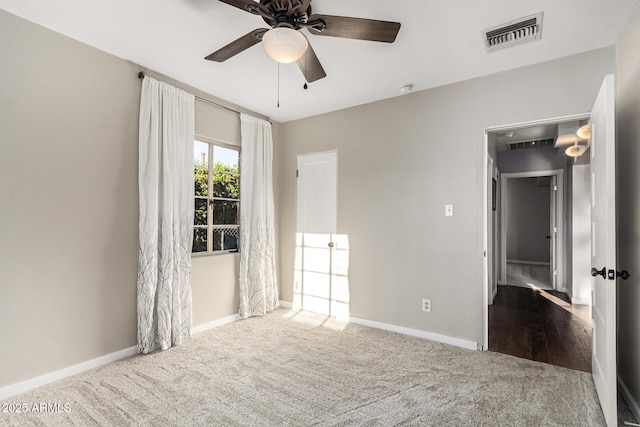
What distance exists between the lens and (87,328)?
2578mm

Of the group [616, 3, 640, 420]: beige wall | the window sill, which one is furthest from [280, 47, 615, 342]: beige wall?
the window sill

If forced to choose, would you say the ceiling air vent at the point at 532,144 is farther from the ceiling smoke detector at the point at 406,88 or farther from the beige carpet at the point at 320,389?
the beige carpet at the point at 320,389

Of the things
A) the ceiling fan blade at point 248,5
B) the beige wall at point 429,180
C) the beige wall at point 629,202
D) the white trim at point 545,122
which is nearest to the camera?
the ceiling fan blade at point 248,5

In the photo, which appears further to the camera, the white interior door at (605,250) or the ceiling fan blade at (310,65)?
the ceiling fan blade at (310,65)

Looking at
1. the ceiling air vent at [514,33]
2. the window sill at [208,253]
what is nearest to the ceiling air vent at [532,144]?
the ceiling air vent at [514,33]

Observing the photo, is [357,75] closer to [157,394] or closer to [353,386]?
[353,386]

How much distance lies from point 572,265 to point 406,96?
13.0 ft

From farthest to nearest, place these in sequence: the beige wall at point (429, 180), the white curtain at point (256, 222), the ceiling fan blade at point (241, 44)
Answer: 1. the white curtain at point (256, 222)
2. the beige wall at point (429, 180)
3. the ceiling fan blade at point (241, 44)

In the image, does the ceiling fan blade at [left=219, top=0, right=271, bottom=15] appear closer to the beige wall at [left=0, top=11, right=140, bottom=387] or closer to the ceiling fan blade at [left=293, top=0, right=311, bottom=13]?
the ceiling fan blade at [left=293, top=0, right=311, bottom=13]

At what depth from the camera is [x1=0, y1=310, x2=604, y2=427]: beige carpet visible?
6.45 ft

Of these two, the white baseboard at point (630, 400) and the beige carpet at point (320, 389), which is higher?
the white baseboard at point (630, 400)

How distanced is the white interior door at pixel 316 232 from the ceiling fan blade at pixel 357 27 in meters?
2.17

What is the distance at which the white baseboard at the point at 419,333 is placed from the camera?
309 centimetres

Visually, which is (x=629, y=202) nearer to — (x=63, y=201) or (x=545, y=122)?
(x=545, y=122)
